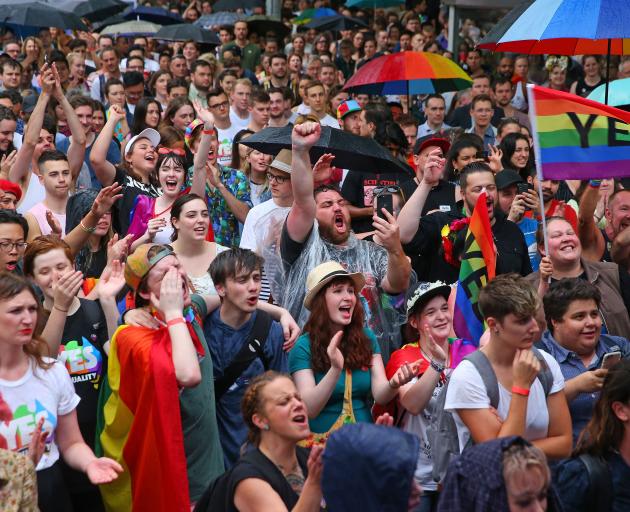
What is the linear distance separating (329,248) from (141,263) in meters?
1.54

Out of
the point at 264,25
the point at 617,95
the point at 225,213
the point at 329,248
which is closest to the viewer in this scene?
the point at 329,248

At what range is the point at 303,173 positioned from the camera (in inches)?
252

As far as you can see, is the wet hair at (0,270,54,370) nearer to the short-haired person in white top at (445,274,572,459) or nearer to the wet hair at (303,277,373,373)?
the wet hair at (303,277,373,373)

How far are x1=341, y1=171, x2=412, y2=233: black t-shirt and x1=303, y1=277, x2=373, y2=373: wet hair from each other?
247cm

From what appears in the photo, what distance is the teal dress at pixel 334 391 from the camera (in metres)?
5.74

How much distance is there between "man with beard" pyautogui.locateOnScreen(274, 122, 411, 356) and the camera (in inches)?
253

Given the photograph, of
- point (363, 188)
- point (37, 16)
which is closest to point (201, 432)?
point (363, 188)

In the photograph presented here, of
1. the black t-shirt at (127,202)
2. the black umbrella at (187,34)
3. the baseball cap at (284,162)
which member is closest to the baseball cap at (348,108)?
the black t-shirt at (127,202)

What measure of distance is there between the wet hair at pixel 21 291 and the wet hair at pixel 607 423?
7.77 feet

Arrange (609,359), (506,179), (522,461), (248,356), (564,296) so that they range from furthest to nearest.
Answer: (506,179) < (248,356) < (564,296) < (609,359) < (522,461)

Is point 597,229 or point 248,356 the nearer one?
point 248,356

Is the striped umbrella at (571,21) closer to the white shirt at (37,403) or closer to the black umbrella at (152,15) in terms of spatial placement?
the white shirt at (37,403)

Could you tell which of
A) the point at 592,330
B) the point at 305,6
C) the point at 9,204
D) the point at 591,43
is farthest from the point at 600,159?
the point at 305,6

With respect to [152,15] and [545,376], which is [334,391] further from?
[152,15]
